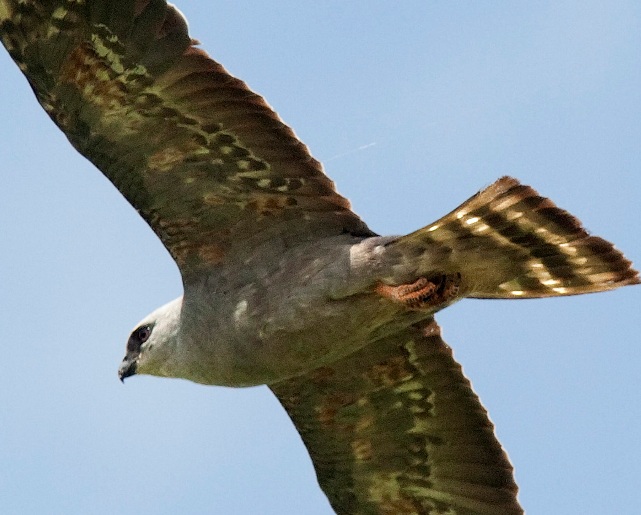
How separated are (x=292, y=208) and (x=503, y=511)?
272 centimetres

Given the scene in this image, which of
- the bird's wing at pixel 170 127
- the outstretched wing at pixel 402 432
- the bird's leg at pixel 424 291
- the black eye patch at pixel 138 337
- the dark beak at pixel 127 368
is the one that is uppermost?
the bird's wing at pixel 170 127

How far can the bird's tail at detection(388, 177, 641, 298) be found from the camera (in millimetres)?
8492

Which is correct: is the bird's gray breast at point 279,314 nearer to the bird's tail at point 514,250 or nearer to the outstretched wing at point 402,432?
the bird's tail at point 514,250

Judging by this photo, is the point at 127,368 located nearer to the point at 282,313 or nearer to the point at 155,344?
the point at 155,344

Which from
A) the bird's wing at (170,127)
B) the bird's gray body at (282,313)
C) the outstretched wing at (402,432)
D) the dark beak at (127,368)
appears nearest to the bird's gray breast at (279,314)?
the bird's gray body at (282,313)

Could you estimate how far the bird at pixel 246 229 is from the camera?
8547 mm

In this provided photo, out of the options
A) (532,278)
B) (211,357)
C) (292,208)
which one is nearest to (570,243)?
(532,278)

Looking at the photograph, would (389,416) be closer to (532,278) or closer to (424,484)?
(424,484)

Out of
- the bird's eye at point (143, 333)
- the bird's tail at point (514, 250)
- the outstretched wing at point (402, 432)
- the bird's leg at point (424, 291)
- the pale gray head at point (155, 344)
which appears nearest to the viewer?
the bird's tail at point (514, 250)

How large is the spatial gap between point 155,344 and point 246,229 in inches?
40.3

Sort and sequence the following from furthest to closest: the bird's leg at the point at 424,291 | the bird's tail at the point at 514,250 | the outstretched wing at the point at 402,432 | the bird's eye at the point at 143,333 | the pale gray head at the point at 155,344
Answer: the outstretched wing at the point at 402,432 → the bird's eye at the point at 143,333 → the pale gray head at the point at 155,344 → the bird's leg at the point at 424,291 → the bird's tail at the point at 514,250

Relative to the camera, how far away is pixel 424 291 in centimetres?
878

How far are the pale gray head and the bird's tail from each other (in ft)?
5.49

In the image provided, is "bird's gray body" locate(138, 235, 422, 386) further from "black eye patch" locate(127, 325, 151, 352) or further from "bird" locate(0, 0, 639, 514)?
"black eye patch" locate(127, 325, 151, 352)
